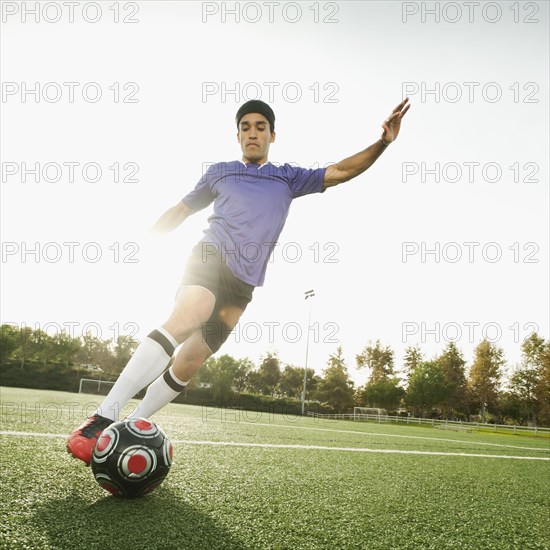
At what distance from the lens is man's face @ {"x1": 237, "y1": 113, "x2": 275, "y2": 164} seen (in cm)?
341

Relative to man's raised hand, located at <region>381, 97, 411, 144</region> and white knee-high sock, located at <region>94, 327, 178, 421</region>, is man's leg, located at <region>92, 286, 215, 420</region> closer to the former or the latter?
white knee-high sock, located at <region>94, 327, 178, 421</region>

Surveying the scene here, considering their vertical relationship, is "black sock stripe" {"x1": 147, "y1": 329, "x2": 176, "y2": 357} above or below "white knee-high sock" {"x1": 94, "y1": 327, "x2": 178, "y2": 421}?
above

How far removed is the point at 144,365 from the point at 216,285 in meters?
0.66

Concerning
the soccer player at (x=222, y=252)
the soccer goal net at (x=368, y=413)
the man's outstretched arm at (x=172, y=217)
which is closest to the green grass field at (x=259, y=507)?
the soccer player at (x=222, y=252)

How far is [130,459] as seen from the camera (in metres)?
2.11

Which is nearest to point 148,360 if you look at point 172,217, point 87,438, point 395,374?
point 87,438

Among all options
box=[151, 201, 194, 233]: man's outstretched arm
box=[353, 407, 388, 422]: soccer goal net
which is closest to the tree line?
box=[353, 407, 388, 422]: soccer goal net

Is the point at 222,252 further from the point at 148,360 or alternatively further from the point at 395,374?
the point at 395,374

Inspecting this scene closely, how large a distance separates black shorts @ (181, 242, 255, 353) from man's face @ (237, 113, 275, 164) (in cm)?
94

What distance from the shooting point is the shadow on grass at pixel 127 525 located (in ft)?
5.01

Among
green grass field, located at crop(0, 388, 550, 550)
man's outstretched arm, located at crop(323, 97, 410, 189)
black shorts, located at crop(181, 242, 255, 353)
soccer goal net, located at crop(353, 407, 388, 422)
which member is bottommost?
soccer goal net, located at crop(353, 407, 388, 422)

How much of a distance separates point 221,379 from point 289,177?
180ft

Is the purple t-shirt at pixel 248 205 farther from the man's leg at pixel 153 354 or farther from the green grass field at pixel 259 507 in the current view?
the green grass field at pixel 259 507

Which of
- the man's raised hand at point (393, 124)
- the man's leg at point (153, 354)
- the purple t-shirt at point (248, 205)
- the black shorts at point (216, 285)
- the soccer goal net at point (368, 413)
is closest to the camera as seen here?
the man's leg at point (153, 354)
